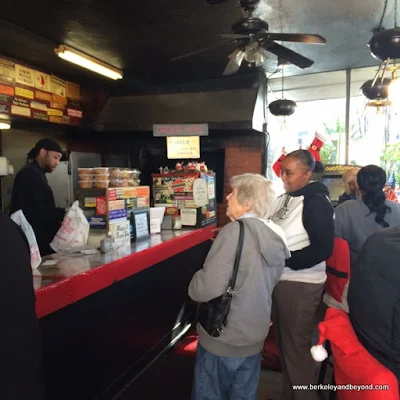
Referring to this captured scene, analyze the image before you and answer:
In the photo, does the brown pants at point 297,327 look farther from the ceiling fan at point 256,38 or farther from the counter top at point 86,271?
the ceiling fan at point 256,38

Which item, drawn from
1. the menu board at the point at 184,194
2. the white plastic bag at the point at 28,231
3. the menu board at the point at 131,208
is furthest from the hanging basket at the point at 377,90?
the white plastic bag at the point at 28,231

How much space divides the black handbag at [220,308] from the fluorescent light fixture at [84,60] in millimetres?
3617

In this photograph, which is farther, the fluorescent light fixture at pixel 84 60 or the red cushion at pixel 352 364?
the fluorescent light fixture at pixel 84 60

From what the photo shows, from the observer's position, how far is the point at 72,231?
2.69m

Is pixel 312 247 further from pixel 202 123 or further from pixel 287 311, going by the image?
pixel 202 123

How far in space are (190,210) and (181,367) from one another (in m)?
1.53

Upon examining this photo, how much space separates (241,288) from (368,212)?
1.63 meters

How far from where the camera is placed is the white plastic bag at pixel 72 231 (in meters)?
2.67

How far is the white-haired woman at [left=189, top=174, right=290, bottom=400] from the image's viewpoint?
188 cm

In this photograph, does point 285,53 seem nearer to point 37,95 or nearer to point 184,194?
point 184,194

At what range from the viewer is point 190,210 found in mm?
4043

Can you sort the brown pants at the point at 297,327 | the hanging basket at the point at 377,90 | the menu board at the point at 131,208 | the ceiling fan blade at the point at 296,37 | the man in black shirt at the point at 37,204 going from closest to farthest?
the brown pants at the point at 297,327
the menu board at the point at 131,208
the ceiling fan blade at the point at 296,37
the man in black shirt at the point at 37,204
the hanging basket at the point at 377,90

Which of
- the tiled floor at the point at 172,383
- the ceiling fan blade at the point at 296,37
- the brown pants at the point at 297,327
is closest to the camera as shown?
the brown pants at the point at 297,327

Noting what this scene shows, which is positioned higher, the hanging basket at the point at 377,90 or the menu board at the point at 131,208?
the hanging basket at the point at 377,90
